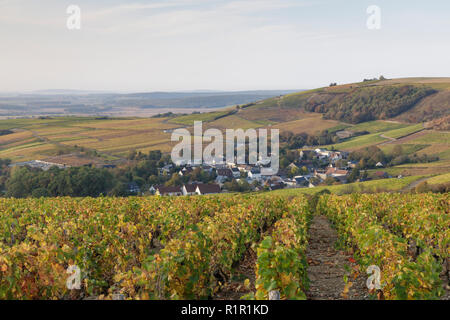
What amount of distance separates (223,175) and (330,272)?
6651 cm

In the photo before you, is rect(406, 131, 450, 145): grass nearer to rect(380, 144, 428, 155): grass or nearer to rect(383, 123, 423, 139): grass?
rect(380, 144, 428, 155): grass

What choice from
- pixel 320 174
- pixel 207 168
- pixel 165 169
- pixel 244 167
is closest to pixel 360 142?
pixel 320 174

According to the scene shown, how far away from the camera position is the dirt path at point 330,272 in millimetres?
8547

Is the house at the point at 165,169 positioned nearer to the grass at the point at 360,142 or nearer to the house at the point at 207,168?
the house at the point at 207,168

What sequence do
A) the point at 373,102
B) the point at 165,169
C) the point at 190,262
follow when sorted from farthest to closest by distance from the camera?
the point at 373,102, the point at 165,169, the point at 190,262

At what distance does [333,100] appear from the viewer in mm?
131375

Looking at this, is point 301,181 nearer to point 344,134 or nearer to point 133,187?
point 133,187

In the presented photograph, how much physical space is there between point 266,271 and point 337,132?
106 metres

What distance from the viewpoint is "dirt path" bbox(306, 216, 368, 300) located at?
336 inches

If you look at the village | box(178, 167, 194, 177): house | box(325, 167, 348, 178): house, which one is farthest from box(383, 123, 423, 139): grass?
box(178, 167, 194, 177): house

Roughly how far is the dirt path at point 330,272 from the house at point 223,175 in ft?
189

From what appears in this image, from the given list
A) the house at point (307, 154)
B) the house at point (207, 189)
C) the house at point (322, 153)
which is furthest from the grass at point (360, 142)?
the house at point (207, 189)

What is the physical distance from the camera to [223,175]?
76938 mm
